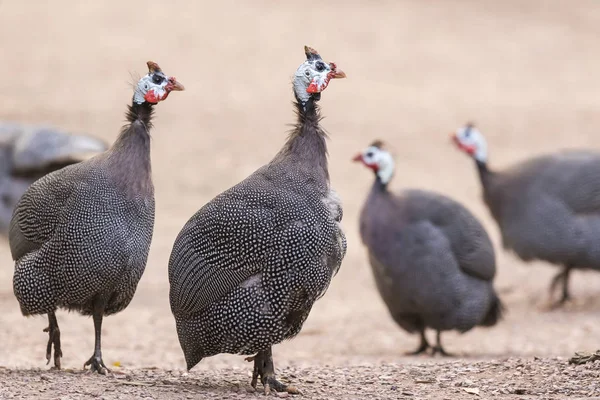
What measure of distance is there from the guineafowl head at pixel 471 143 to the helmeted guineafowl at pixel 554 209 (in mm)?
296

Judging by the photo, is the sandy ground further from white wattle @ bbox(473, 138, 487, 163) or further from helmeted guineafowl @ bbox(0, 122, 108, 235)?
white wattle @ bbox(473, 138, 487, 163)

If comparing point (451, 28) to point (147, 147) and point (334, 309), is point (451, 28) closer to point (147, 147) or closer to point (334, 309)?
point (334, 309)

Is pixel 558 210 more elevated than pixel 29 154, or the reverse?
pixel 29 154

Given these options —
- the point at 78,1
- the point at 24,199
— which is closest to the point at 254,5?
the point at 78,1

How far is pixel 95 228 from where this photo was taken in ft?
17.0

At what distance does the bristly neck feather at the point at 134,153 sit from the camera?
5.29 metres

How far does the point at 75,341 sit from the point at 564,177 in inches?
164

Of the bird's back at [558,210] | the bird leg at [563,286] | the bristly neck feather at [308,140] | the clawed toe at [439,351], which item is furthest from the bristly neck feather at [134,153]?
the bird leg at [563,286]

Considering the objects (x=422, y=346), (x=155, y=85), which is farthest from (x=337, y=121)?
(x=155, y=85)

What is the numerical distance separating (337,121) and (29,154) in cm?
602

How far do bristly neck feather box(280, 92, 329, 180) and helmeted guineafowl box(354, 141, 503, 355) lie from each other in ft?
8.56

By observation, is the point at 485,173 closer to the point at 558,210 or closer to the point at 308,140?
the point at 558,210

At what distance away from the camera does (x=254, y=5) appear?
2064 centimetres

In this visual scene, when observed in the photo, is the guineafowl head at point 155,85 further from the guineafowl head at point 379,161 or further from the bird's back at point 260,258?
the guineafowl head at point 379,161
